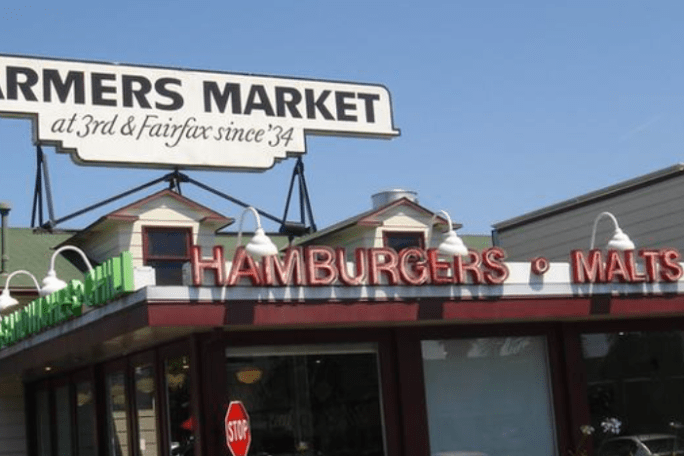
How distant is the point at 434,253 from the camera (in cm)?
1844

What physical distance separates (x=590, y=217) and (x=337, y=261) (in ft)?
39.7

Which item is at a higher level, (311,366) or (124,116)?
(124,116)

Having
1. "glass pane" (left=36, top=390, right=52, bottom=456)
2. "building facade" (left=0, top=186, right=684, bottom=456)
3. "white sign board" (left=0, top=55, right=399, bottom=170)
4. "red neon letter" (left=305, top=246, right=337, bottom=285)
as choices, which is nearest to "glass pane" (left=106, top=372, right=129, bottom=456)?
"building facade" (left=0, top=186, right=684, bottom=456)

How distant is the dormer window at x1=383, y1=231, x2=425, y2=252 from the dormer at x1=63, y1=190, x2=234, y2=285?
3.56 m

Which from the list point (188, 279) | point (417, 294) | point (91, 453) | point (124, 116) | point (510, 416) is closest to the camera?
point (188, 279)

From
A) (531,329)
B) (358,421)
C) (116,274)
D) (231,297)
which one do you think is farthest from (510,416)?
(116,274)

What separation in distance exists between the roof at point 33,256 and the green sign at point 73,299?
2.61 m

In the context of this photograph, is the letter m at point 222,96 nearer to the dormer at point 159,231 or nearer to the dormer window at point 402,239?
the dormer at point 159,231

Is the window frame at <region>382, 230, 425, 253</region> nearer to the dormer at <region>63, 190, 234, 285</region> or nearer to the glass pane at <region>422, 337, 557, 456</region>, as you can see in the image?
the dormer at <region>63, 190, 234, 285</region>

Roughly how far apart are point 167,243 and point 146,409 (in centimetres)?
584

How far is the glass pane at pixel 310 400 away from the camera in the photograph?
18.0 m

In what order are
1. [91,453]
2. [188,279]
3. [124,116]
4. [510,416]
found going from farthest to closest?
[124,116] < [91,453] < [510,416] < [188,279]

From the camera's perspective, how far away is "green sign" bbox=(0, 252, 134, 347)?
1673 centimetres

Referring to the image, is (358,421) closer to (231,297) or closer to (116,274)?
(231,297)
